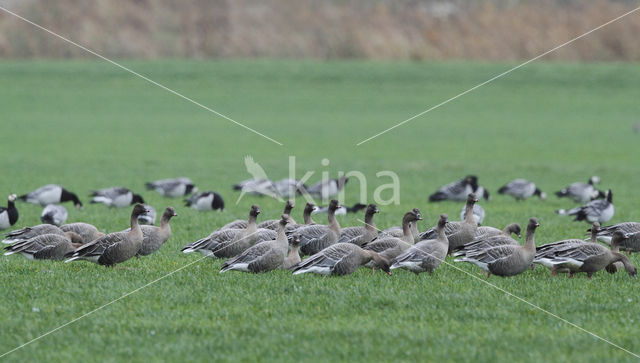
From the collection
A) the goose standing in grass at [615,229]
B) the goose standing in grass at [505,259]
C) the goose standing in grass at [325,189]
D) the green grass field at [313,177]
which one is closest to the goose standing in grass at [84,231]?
the green grass field at [313,177]

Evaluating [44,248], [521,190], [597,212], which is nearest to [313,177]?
[521,190]

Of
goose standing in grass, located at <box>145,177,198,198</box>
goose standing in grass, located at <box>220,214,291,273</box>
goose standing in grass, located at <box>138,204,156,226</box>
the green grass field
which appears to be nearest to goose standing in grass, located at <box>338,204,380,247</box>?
the green grass field

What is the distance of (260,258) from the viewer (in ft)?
40.0

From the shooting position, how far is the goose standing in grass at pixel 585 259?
12.0 m

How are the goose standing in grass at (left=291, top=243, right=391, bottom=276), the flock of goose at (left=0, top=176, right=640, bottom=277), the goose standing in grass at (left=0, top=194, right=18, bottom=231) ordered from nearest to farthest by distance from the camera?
1. the goose standing in grass at (left=291, top=243, right=391, bottom=276)
2. the flock of goose at (left=0, top=176, right=640, bottom=277)
3. the goose standing in grass at (left=0, top=194, right=18, bottom=231)

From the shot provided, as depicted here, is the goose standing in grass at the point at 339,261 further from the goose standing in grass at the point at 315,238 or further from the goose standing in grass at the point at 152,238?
the goose standing in grass at the point at 152,238

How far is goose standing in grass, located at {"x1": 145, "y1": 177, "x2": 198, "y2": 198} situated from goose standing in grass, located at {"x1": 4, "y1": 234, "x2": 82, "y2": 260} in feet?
32.6

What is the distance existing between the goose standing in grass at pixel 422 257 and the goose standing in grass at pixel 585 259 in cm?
135

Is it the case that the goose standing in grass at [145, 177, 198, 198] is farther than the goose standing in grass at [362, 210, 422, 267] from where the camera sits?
Yes

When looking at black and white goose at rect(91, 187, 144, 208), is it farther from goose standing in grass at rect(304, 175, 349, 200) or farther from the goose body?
the goose body

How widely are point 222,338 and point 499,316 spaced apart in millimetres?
2846

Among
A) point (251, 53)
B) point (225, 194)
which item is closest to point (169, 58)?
point (251, 53)

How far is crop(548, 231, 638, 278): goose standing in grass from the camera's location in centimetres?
1202

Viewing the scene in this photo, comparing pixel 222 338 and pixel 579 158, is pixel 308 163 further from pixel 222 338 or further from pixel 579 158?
pixel 222 338
